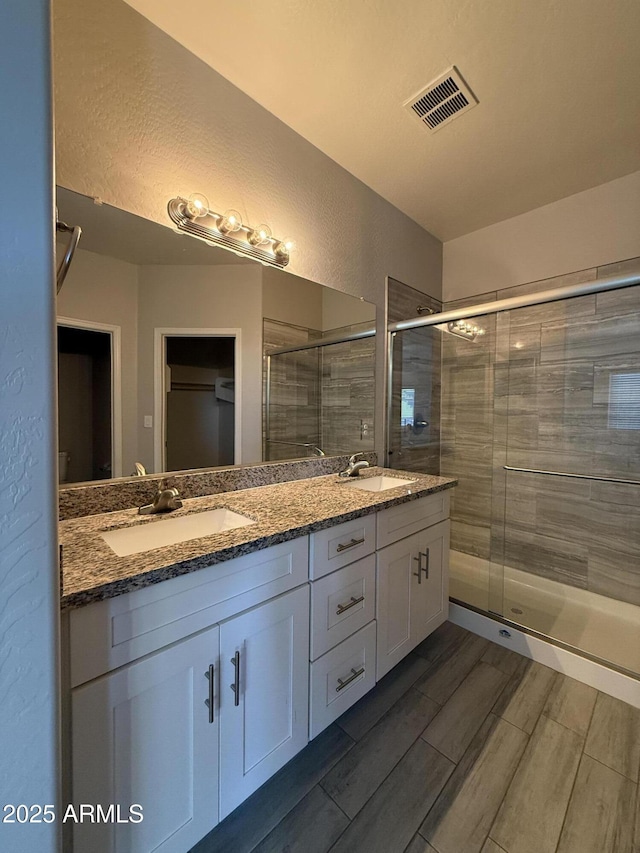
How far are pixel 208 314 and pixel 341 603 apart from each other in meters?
1.28

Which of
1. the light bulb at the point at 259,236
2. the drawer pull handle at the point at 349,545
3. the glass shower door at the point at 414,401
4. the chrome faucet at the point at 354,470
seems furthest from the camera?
the glass shower door at the point at 414,401

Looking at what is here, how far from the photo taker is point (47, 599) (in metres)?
0.55

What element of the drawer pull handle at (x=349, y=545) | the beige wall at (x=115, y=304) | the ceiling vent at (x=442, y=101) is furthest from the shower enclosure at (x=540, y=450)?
the beige wall at (x=115, y=304)

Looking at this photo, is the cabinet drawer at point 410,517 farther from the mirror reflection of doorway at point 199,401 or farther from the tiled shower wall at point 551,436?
the tiled shower wall at point 551,436

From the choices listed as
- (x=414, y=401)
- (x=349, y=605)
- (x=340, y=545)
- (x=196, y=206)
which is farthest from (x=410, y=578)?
(x=196, y=206)

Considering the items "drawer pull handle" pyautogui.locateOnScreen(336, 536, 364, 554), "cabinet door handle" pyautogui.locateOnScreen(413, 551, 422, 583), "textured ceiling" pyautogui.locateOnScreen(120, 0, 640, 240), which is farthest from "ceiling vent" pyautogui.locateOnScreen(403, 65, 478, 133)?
"cabinet door handle" pyautogui.locateOnScreen(413, 551, 422, 583)

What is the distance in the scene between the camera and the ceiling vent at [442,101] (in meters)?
1.46

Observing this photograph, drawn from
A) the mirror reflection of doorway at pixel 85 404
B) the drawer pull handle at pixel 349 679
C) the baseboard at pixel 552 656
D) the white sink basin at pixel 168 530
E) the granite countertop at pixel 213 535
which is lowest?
the baseboard at pixel 552 656

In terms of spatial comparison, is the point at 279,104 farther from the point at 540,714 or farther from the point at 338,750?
the point at 540,714

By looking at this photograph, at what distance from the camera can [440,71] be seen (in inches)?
56.2

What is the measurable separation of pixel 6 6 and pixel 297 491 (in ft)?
4.83

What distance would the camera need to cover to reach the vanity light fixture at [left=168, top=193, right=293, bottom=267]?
4.40 ft

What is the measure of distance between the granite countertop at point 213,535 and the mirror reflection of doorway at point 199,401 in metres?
0.19

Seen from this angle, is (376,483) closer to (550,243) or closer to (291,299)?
(291,299)
